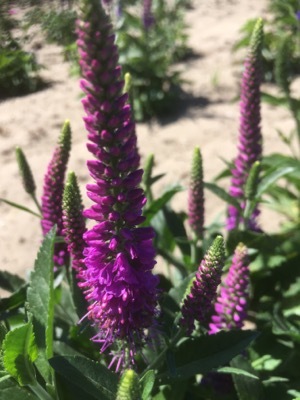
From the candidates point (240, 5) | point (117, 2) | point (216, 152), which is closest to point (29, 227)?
point (216, 152)

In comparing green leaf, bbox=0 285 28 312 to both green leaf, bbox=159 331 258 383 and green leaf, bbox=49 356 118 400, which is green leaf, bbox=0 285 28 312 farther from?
green leaf, bbox=159 331 258 383

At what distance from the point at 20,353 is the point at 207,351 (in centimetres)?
76

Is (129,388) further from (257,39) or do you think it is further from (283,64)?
(283,64)

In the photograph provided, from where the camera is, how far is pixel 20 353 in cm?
188

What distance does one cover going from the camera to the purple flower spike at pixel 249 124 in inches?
113

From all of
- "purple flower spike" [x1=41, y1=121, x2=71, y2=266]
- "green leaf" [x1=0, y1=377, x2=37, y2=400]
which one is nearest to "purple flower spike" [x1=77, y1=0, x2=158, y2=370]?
"green leaf" [x1=0, y1=377, x2=37, y2=400]

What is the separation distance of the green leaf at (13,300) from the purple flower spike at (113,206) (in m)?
0.68

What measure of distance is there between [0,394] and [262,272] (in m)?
2.05

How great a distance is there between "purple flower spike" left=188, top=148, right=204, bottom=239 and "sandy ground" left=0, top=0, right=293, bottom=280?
2.21 metres

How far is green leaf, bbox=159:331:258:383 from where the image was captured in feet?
6.81

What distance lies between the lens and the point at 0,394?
2.08 m

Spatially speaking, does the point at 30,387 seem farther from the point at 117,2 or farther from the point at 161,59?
the point at 161,59

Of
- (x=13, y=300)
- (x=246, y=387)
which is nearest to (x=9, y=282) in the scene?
(x=13, y=300)

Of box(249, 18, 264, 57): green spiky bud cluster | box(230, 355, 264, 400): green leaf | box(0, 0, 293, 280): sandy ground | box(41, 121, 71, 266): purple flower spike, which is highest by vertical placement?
box(249, 18, 264, 57): green spiky bud cluster
